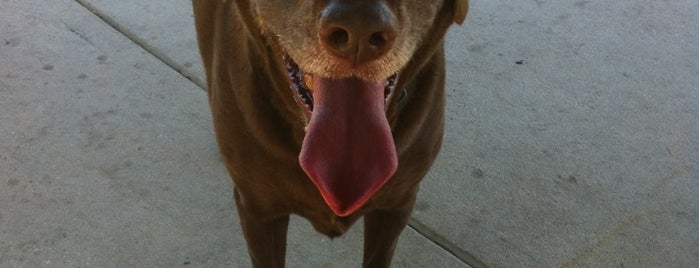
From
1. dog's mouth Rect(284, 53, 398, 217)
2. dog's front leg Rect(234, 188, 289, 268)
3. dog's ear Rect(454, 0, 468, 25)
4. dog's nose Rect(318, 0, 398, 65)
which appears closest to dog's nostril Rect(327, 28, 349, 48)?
dog's nose Rect(318, 0, 398, 65)

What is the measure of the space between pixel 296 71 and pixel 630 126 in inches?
63.2

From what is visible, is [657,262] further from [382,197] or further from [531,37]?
[531,37]

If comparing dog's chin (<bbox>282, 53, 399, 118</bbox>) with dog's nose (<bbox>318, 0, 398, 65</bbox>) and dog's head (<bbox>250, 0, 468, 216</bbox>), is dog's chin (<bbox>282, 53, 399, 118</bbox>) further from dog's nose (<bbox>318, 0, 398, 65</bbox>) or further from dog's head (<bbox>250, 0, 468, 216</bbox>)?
dog's nose (<bbox>318, 0, 398, 65</bbox>)

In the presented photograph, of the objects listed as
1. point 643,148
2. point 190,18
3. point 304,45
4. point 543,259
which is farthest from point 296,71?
point 190,18

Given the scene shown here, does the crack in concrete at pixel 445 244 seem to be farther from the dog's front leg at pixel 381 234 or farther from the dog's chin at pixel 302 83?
the dog's chin at pixel 302 83

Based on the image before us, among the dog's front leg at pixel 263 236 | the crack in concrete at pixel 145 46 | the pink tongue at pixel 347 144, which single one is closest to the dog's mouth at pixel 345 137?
the pink tongue at pixel 347 144

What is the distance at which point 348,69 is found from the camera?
141 cm

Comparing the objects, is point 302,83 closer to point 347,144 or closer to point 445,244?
point 347,144

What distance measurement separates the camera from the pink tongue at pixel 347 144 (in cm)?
153

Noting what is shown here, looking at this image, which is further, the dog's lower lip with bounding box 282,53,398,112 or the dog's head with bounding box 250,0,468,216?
the dog's lower lip with bounding box 282,53,398,112

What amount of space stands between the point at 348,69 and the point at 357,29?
0.40ft

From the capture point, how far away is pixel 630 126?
9.32 feet

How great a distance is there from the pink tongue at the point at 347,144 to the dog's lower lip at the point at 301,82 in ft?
0.10

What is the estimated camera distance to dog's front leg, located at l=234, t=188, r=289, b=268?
197 cm
